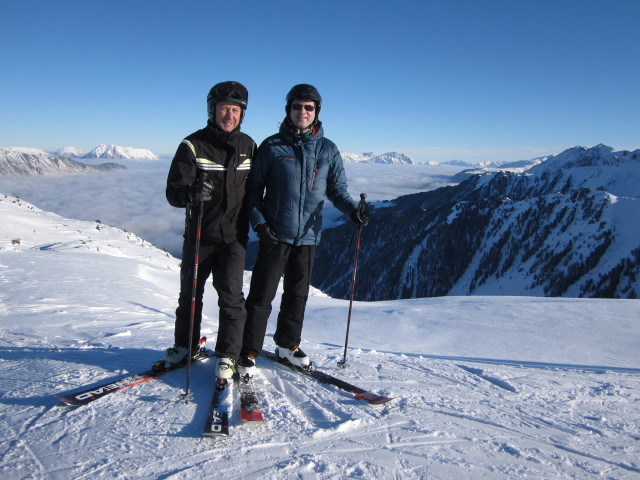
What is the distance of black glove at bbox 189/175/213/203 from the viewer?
137 inches

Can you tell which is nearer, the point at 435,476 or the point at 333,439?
the point at 435,476

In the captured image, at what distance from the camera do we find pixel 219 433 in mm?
2861

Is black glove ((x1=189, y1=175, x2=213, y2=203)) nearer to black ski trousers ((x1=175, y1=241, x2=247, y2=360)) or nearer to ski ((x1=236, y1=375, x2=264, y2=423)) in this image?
black ski trousers ((x1=175, y1=241, x2=247, y2=360))

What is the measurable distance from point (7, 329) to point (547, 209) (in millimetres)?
140661

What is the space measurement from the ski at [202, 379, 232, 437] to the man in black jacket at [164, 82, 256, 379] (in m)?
0.12

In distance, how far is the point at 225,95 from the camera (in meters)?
3.73

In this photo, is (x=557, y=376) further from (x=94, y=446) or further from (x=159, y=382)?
(x=94, y=446)

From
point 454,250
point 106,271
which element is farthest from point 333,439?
point 454,250

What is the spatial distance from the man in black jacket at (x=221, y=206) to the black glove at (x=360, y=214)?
1299mm

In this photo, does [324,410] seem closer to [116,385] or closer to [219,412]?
[219,412]

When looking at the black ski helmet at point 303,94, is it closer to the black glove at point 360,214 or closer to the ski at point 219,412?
the black glove at point 360,214

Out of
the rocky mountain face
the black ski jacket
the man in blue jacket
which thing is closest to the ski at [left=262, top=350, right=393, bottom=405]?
the man in blue jacket

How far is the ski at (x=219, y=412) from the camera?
9.46 feet

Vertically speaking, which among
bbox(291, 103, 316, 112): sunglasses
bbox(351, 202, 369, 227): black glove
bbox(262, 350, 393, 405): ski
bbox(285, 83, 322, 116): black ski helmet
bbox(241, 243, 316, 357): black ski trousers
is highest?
bbox(285, 83, 322, 116): black ski helmet
